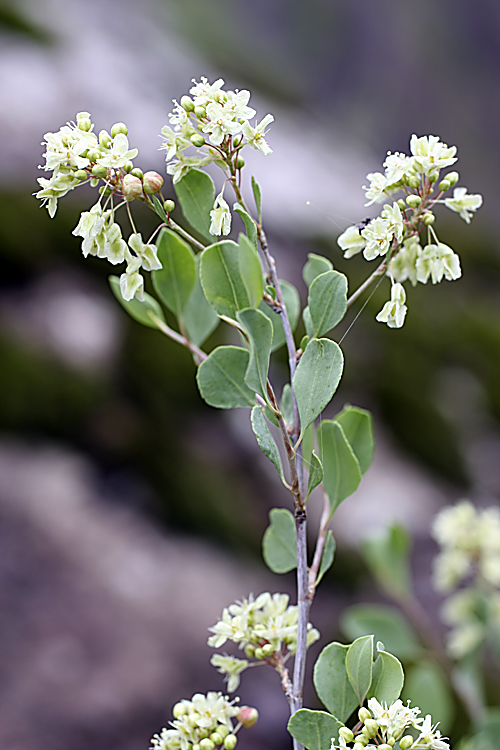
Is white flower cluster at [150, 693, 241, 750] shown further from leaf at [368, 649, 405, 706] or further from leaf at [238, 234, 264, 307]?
leaf at [238, 234, 264, 307]

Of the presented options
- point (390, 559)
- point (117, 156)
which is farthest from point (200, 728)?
point (390, 559)

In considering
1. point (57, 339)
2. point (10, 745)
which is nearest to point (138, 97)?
point (57, 339)

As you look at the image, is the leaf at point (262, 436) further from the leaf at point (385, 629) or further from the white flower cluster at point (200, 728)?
the leaf at point (385, 629)

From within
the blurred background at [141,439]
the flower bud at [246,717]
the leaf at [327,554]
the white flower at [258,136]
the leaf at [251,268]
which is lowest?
the flower bud at [246,717]

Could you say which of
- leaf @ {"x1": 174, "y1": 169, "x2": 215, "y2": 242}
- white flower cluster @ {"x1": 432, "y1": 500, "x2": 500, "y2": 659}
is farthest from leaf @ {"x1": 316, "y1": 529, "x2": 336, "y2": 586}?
white flower cluster @ {"x1": 432, "y1": 500, "x2": 500, "y2": 659}

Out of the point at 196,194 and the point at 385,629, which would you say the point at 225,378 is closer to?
the point at 196,194

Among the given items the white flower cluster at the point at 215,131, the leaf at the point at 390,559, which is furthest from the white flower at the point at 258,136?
the leaf at the point at 390,559
